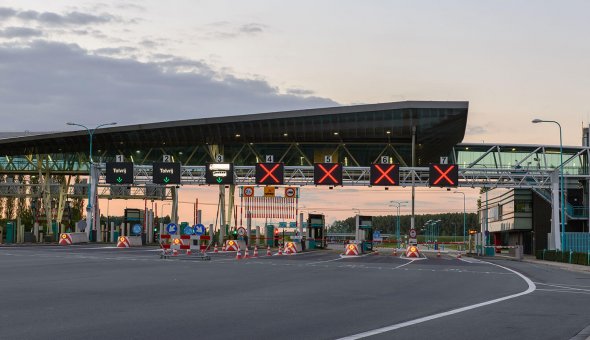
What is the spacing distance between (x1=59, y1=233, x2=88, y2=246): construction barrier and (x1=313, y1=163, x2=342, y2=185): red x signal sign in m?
19.8

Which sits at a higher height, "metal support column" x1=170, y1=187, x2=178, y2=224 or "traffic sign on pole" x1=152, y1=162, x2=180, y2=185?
"traffic sign on pole" x1=152, y1=162, x2=180, y2=185

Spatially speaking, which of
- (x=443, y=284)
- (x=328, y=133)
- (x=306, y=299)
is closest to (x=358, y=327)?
(x=306, y=299)

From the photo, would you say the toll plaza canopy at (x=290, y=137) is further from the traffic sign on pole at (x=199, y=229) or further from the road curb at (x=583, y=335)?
the road curb at (x=583, y=335)

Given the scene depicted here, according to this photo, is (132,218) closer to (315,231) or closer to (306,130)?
(315,231)

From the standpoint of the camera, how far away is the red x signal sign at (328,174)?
6575 cm

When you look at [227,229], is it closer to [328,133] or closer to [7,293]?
[328,133]

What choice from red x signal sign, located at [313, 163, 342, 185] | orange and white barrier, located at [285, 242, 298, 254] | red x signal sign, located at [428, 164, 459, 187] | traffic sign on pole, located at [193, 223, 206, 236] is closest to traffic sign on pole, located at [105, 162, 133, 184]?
orange and white barrier, located at [285, 242, 298, 254]

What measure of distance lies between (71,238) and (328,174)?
69.5 ft

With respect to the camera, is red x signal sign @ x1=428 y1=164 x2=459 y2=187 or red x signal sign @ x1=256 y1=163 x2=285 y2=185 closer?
red x signal sign @ x1=428 y1=164 x2=459 y2=187

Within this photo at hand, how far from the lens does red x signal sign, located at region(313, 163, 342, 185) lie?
65.8m

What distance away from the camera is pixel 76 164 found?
319 ft

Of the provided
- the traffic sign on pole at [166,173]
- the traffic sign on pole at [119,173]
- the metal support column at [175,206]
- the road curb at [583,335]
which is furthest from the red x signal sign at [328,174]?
the road curb at [583,335]

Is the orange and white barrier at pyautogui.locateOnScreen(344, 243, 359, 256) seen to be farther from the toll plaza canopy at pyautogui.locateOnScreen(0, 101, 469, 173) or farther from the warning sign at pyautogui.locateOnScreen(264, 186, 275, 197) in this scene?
the warning sign at pyautogui.locateOnScreen(264, 186, 275, 197)

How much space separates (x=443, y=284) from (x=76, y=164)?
78.3m
